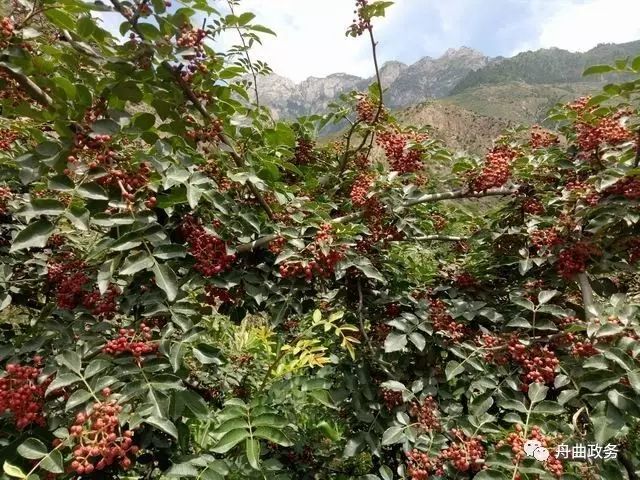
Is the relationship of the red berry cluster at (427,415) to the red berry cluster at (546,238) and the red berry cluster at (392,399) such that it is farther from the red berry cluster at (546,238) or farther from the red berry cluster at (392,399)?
the red berry cluster at (546,238)

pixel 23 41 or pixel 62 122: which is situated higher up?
pixel 23 41

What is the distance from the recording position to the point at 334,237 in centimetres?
290

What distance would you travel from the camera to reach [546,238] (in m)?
3.01

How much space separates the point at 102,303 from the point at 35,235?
0.53 m

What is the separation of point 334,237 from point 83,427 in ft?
5.38

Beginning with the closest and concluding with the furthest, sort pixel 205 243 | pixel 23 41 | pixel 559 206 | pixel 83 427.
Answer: pixel 83 427 → pixel 23 41 → pixel 205 243 → pixel 559 206

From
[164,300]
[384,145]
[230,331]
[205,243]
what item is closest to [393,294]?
[384,145]

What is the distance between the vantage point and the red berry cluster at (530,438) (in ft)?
7.00

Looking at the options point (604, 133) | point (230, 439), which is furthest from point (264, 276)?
point (604, 133)

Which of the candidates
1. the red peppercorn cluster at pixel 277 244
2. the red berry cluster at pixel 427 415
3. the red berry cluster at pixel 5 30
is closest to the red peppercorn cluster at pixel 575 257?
the red berry cluster at pixel 427 415

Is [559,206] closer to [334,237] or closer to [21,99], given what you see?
[334,237]

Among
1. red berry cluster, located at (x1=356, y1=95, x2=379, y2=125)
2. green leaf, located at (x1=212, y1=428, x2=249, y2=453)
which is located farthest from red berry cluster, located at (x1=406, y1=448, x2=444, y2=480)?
red berry cluster, located at (x1=356, y1=95, x2=379, y2=125)

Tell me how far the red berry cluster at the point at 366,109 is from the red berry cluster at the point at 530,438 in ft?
8.27

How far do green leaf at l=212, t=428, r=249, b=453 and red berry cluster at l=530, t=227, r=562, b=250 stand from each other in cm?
213
